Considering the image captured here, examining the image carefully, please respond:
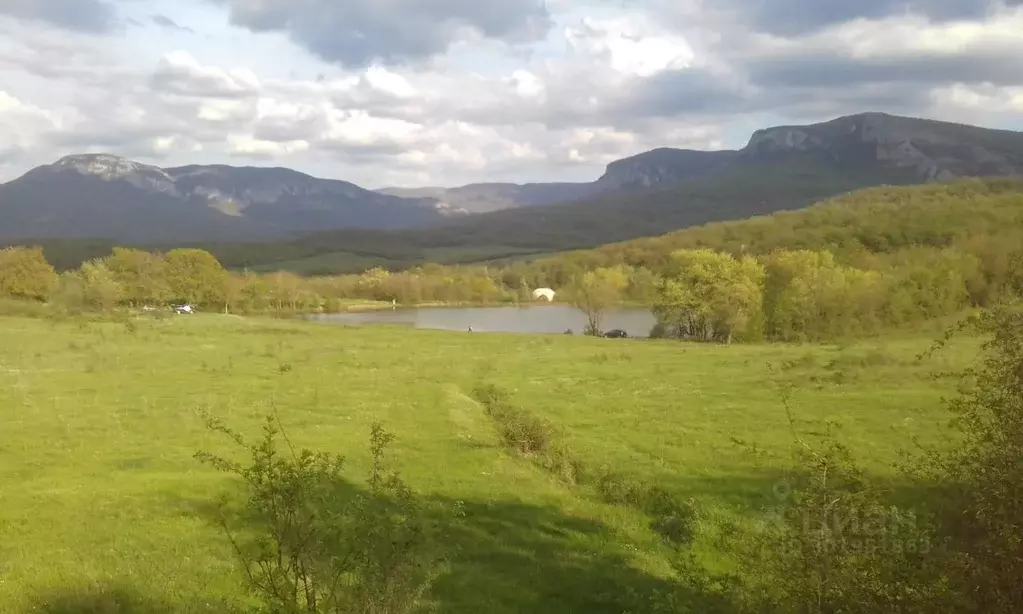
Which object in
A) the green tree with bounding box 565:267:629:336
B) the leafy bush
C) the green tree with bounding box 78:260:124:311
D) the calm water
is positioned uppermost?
the green tree with bounding box 78:260:124:311

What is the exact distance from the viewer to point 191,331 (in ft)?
211

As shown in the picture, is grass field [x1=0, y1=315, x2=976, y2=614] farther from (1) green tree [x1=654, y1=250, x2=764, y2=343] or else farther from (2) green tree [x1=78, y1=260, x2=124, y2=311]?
(2) green tree [x1=78, y1=260, x2=124, y2=311]

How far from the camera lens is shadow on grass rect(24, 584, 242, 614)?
38.6 ft

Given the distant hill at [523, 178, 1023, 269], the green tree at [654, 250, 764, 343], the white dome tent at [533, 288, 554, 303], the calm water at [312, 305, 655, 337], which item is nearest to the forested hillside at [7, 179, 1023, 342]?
the green tree at [654, 250, 764, 343]

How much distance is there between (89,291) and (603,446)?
3543 inches

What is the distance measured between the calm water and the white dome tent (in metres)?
18.7

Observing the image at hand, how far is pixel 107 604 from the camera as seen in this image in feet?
38.9

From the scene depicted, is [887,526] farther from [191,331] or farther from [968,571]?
[191,331]

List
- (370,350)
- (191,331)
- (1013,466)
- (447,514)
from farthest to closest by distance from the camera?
(191,331), (370,350), (447,514), (1013,466)

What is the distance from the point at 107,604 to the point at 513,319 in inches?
4601

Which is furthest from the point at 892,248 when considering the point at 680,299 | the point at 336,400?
the point at 336,400

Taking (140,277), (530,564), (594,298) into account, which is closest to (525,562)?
(530,564)

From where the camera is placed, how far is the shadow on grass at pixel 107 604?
1177 cm

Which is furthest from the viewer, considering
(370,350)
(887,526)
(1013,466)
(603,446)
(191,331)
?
(191,331)
